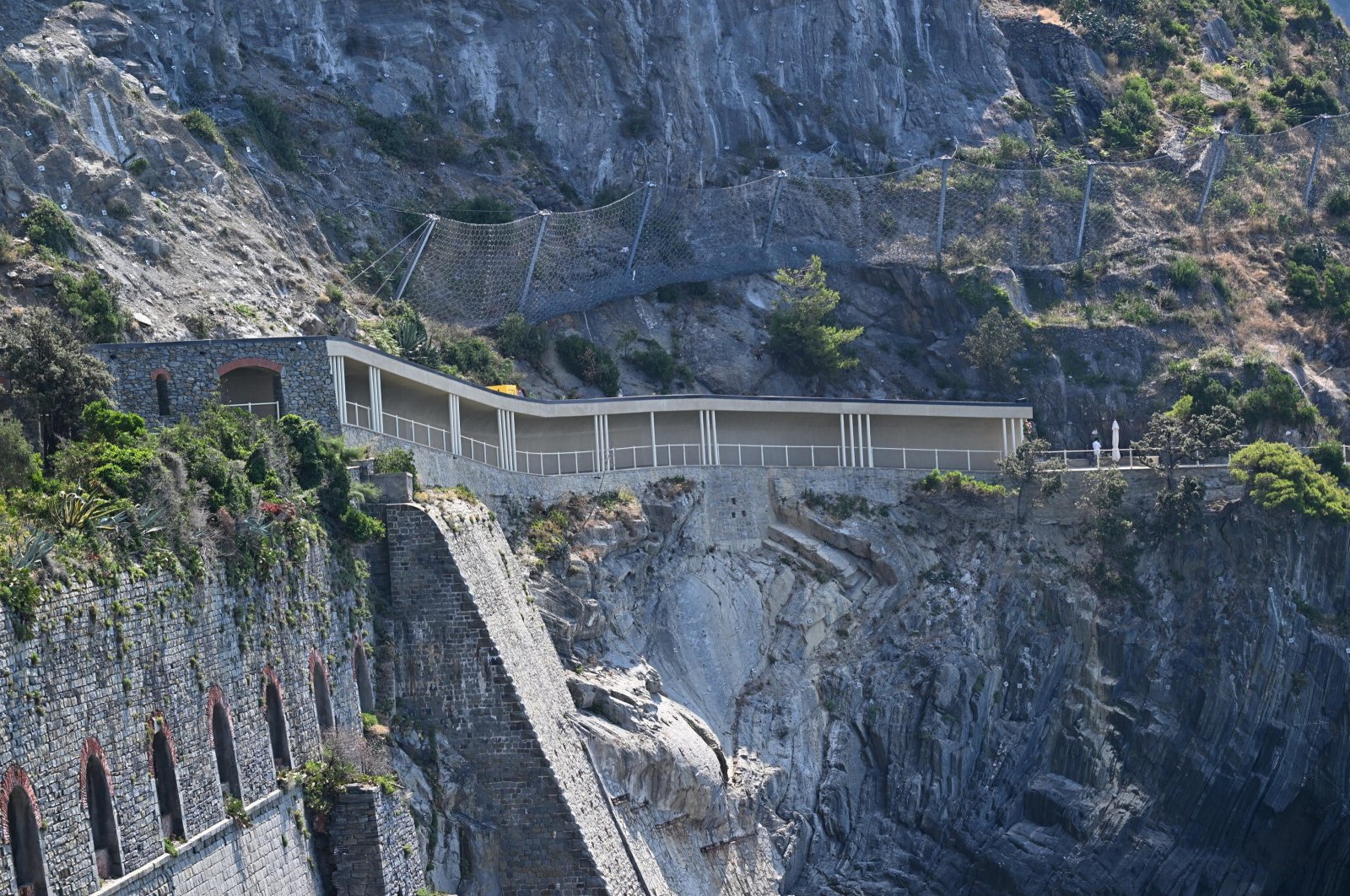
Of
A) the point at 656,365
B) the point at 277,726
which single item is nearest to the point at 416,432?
the point at 277,726

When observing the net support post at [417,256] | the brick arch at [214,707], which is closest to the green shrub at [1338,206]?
the net support post at [417,256]

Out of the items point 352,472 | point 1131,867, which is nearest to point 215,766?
point 352,472

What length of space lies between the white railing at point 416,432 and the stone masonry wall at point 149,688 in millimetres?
8015

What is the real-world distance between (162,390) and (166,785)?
12374 mm

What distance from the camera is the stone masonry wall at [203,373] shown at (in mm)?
45312

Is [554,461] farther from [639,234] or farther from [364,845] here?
[364,845]

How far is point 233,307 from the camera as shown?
180ft

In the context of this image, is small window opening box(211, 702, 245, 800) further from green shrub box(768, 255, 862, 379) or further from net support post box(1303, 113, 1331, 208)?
net support post box(1303, 113, 1331, 208)

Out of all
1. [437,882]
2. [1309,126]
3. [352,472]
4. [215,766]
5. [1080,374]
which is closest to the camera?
[215,766]

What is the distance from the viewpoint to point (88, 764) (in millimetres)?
32812

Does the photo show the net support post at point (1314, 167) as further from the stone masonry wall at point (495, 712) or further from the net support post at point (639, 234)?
the stone masonry wall at point (495, 712)

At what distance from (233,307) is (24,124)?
6.09 meters

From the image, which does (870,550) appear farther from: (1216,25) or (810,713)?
(1216,25)

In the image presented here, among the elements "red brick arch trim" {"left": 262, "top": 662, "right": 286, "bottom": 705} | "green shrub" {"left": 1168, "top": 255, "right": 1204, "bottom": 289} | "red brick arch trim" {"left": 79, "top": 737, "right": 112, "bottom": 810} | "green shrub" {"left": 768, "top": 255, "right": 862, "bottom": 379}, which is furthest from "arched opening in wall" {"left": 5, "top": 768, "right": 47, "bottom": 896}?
"green shrub" {"left": 1168, "top": 255, "right": 1204, "bottom": 289}
